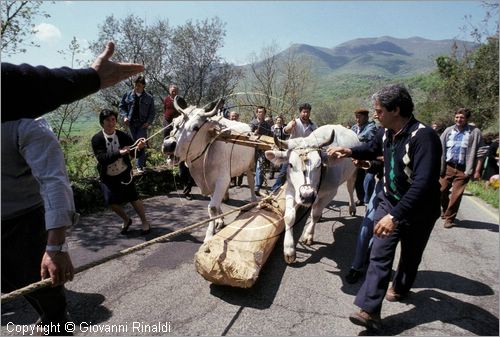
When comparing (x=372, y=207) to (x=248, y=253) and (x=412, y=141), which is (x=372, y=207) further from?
(x=248, y=253)

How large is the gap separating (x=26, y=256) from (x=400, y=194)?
3.40 m

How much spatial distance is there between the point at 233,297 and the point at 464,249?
4265 mm

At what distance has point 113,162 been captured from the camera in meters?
5.87

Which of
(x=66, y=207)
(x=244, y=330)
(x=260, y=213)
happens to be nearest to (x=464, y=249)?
(x=260, y=213)

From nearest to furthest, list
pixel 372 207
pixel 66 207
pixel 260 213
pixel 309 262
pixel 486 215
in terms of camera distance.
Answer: pixel 66 207, pixel 372 207, pixel 309 262, pixel 260 213, pixel 486 215

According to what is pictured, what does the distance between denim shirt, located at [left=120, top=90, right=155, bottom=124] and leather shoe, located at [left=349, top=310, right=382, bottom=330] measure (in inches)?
279

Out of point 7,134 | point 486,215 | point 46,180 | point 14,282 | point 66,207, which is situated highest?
point 7,134

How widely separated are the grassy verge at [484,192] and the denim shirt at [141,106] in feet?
30.5

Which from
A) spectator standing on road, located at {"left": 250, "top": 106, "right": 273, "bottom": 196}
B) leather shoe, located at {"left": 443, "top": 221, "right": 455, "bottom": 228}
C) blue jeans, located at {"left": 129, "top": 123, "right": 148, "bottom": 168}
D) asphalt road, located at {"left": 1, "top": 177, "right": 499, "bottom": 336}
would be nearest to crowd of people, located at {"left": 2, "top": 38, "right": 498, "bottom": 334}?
asphalt road, located at {"left": 1, "top": 177, "right": 499, "bottom": 336}

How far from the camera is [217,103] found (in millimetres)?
5465

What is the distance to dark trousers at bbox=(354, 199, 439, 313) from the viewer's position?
355 centimetres

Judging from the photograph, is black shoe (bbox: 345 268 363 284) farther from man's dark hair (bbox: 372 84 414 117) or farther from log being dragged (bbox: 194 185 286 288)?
man's dark hair (bbox: 372 84 414 117)

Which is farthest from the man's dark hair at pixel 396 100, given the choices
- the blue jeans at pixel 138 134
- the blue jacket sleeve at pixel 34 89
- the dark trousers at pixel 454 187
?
the blue jeans at pixel 138 134

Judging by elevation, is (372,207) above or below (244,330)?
above
